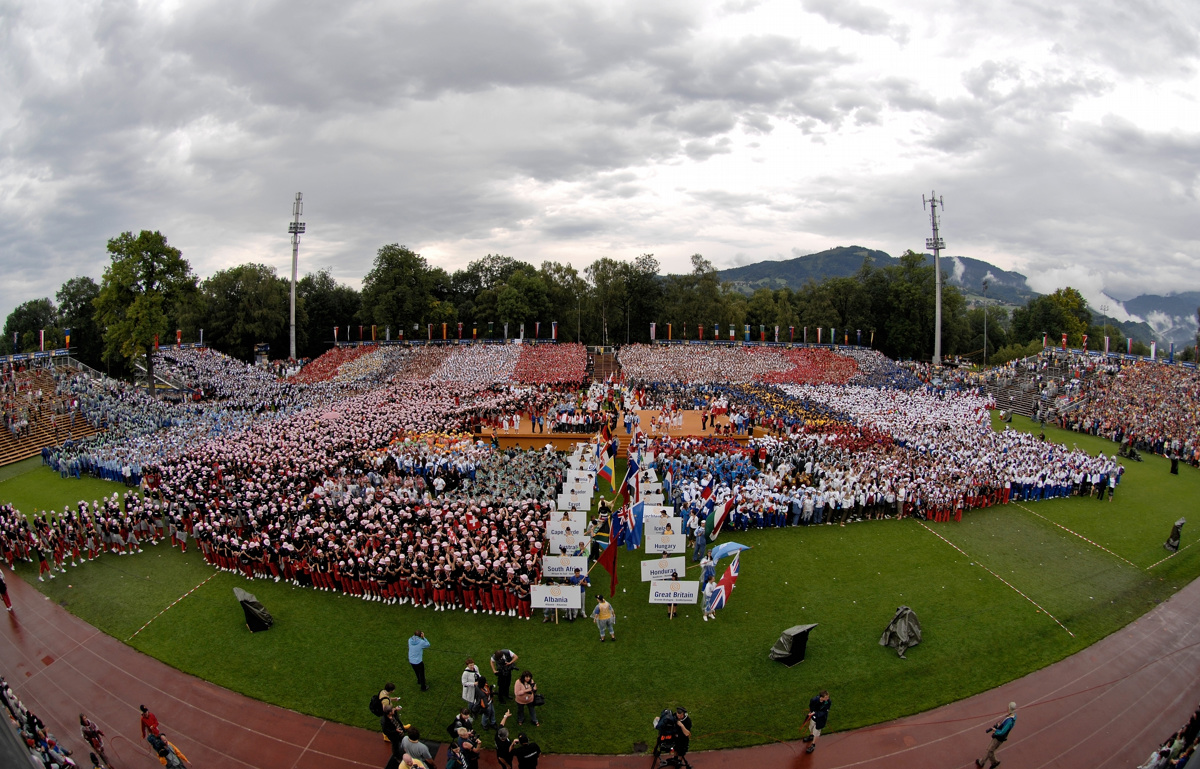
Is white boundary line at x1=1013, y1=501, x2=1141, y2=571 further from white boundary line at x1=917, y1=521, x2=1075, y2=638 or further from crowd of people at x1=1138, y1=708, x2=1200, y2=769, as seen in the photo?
crowd of people at x1=1138, y1=708, x2=1200, y2=769

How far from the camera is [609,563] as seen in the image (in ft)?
46.3

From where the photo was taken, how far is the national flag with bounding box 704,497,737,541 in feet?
56.0

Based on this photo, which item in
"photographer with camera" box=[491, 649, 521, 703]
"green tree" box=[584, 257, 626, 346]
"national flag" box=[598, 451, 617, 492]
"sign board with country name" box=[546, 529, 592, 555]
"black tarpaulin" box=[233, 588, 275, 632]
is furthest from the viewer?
"green tree" box=[584, 257, 626, 346]

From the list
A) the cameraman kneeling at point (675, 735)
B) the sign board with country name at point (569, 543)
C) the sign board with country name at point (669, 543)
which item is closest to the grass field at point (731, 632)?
the cameraman kneeling at point (675, 735)

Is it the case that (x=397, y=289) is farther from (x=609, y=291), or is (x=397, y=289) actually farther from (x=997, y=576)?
(x=997, y=576)

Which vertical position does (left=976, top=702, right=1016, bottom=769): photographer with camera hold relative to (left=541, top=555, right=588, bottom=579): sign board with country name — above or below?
below

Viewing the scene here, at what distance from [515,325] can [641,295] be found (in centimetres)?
1313

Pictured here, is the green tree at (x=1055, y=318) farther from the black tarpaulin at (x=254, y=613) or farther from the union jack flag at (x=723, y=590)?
the black tarpaulin at (x=254, y=613)

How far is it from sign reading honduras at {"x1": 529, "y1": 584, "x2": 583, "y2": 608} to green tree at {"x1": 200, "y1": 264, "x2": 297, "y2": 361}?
4937cm

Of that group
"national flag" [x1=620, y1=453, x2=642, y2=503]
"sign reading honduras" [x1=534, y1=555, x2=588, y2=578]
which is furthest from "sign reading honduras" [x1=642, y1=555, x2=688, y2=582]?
"national flag" [x1=620, y1=453, x2=642, y2=503]

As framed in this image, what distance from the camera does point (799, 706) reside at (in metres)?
10.7

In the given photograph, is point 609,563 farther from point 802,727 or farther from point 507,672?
point 802,727

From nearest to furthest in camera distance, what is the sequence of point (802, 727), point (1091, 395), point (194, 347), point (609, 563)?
point (802, 727) < point (609, 563) < point (1091, 395) < point (194, 347)

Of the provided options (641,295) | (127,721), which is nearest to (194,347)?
(641,295)
